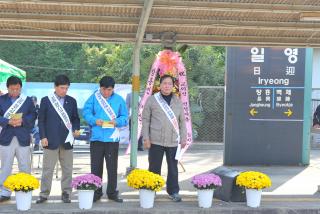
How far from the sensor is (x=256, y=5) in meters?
7.86

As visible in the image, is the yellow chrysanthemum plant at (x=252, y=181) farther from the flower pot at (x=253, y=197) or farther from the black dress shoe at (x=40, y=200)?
the black dress shoe at (x=40, y=200)

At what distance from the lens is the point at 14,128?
22.6 feet

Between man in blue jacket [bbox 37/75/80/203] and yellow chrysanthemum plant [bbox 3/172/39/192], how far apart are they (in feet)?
1.41

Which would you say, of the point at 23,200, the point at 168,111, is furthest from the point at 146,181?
the point at 23,200

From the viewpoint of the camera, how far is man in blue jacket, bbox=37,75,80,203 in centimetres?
688

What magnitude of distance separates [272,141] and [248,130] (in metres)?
0.64

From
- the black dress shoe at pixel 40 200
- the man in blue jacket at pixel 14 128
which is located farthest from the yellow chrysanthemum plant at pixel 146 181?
the man in blue jacket at pixel 14 128

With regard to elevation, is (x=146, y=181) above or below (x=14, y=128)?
below

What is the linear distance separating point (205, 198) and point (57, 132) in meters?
2.19

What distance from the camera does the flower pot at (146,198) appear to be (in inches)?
269

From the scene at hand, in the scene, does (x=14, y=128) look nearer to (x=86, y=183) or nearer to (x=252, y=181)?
(x=86, y=183)

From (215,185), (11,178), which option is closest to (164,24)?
(215,185)

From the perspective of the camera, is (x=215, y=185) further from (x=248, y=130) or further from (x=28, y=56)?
(x=28, y=56)

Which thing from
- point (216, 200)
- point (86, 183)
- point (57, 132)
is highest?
point (57, 132)
